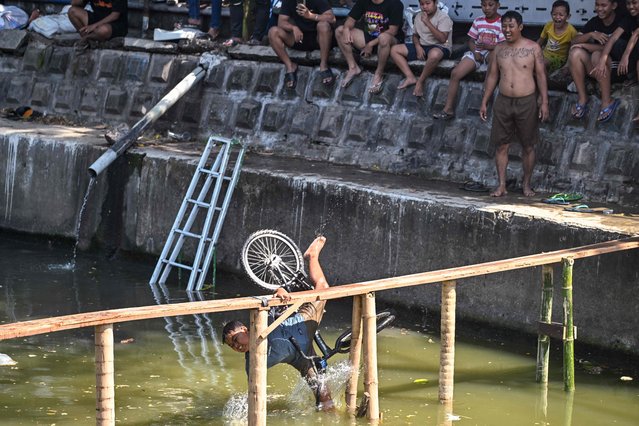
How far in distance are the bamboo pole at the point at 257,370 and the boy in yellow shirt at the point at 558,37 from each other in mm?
6026

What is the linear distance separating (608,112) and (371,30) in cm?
314

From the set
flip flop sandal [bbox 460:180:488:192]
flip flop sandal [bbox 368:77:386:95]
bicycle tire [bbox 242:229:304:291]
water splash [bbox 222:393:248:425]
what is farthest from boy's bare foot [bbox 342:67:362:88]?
water splash [bbox 222:393:248:425]

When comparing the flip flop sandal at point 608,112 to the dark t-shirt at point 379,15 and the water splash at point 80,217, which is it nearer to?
the dark t-shirt at point 379,15

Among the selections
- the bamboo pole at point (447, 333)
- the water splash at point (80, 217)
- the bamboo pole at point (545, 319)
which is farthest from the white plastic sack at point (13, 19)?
the bamboo pole at point (447, 333)

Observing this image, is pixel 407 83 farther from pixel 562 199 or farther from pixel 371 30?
pixel 562 199

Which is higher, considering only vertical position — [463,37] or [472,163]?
[463,37]

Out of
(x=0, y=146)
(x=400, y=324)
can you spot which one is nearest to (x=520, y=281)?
(x=400, y=324)

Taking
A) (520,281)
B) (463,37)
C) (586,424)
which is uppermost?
(463,37)

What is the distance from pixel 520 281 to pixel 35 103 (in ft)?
27.2

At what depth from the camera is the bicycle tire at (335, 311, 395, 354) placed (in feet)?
29.5

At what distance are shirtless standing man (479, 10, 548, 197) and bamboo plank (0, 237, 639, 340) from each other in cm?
211

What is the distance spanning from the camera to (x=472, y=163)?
12.8 m

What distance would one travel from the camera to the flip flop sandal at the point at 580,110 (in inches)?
474

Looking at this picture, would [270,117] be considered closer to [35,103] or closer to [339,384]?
[35,103]
